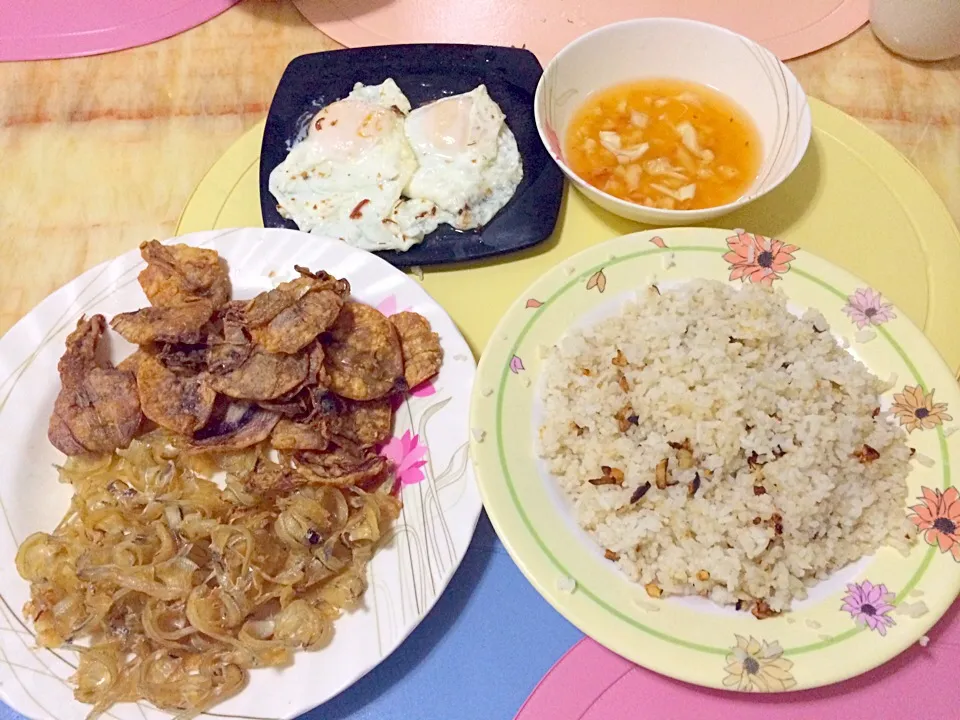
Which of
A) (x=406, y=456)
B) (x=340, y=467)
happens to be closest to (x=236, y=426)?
(x=340, y=467)

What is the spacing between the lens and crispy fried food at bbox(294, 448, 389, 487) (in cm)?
168

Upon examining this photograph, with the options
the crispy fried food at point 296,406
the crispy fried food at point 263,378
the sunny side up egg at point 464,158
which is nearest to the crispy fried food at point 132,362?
the crispy fried food at point 263,378

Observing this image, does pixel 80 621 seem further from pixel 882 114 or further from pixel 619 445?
pixel 882 114

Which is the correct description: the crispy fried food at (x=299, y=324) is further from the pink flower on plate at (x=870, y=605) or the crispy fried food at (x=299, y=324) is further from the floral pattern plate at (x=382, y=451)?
the pink flower on plate at (x=870, y=605)

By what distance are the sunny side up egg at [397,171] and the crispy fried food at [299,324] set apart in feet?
1.22

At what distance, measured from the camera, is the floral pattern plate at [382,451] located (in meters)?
1.54

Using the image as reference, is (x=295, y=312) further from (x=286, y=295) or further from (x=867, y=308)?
(x=867, y=308)

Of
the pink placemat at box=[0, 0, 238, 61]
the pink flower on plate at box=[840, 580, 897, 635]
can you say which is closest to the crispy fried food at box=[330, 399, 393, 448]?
the pink flower on plate at box=[840, 580, 897, 635]

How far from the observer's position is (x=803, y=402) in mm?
1608

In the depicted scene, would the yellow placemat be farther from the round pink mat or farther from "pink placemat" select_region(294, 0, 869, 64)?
the round pink mat

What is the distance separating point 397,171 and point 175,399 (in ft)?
3.11

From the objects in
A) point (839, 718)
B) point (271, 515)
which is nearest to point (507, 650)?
point (271, 515)

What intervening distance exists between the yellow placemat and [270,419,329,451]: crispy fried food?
56 cm

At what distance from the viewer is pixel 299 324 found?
1.71 meters
